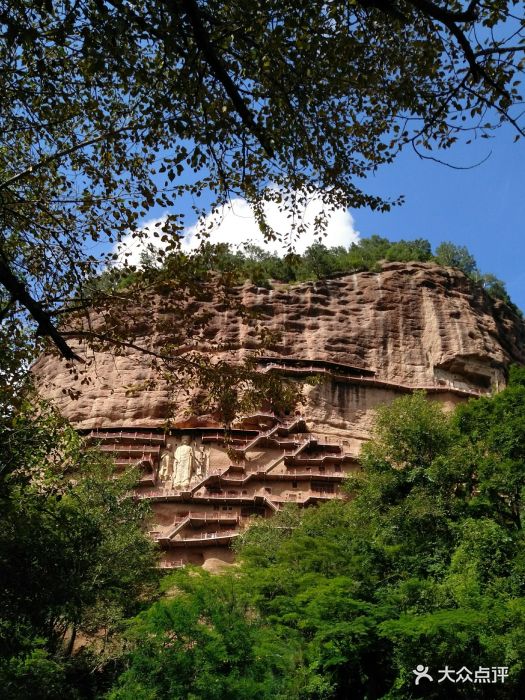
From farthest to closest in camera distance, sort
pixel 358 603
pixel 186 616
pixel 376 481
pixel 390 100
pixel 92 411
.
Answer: pixel 92 411
pixel 376 481
pixel 358 603
pixel 186 616
pixel 390 100

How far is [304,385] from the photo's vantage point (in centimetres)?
3194

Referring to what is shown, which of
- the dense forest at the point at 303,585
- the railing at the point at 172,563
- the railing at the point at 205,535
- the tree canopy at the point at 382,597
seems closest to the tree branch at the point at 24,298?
the dense forest at the point at 303,585

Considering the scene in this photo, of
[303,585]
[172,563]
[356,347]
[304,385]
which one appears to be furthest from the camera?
[356,347]

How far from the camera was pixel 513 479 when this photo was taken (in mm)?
19781

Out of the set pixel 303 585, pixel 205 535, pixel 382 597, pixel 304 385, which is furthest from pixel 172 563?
pixel 382 597

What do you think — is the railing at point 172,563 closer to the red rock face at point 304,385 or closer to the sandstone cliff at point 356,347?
the red rock face at point 304,385

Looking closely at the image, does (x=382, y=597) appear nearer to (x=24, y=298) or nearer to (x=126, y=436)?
(x=24, y=298)

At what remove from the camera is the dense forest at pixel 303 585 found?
1088cm

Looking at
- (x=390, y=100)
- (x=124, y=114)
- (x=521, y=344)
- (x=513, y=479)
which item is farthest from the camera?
(x=521, y=344)

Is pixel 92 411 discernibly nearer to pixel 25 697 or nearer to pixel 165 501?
pixel 165 501

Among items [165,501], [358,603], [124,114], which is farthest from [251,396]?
[165,501]

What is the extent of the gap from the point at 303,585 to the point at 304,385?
15720mm

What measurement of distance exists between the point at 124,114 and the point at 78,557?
720 centimetres

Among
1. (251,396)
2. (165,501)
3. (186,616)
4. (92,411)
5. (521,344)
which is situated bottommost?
(186,616)
